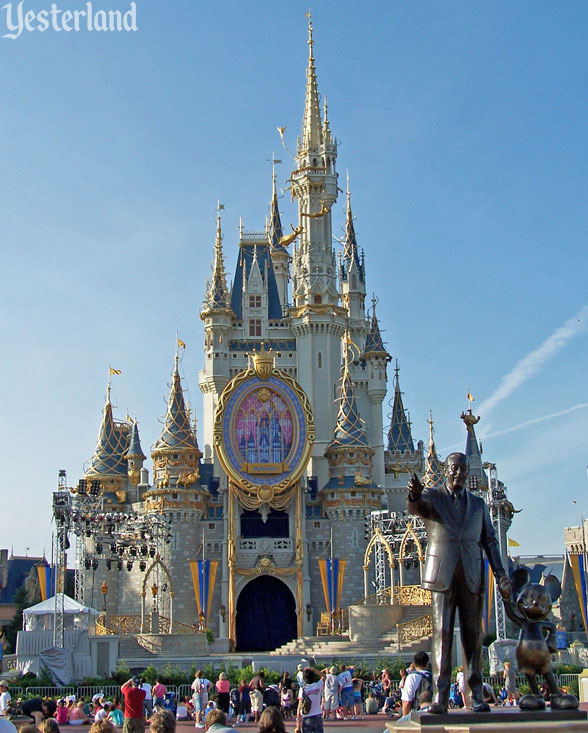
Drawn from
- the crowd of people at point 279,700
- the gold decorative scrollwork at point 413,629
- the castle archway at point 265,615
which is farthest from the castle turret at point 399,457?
the crowd of people at point 279,700

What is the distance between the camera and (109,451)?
58.3 m

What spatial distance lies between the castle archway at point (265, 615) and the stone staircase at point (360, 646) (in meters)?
6.70

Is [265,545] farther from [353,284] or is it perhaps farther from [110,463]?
[353,284]

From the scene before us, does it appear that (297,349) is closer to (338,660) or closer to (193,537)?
(193,537)

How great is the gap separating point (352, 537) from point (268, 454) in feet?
20.2

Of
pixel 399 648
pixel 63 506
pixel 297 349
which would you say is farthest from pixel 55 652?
pixel 297 349

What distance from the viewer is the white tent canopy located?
1256 inches

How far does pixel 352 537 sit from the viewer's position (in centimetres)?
4953

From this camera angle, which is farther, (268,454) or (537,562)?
(537,562)

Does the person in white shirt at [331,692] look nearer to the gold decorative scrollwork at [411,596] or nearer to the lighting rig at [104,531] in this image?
the lighting rig at [104,531]

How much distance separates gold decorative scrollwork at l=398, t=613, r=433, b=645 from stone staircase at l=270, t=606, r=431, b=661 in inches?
15.4

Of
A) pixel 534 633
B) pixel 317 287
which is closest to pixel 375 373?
pixel 317 287

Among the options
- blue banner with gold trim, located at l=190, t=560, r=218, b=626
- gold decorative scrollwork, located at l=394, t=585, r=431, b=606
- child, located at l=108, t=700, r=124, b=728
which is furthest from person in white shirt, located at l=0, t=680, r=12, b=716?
blue banner with gold trim, located at l=190, t=560, r=218, b=626

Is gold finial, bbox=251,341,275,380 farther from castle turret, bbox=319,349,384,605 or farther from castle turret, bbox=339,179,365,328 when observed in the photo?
castle turret, bbox=339,179,365,328
